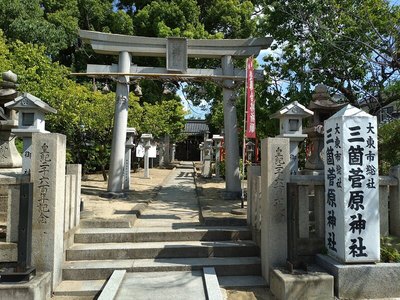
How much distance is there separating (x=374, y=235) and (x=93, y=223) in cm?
512

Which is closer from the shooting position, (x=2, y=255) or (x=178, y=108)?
(x=2, y=255)

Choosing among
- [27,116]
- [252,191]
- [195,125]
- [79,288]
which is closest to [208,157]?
[252,191]

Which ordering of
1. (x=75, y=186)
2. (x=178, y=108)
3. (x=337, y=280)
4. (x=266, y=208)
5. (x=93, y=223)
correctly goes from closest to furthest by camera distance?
(x=337, y=280) < (x=266, y=208) < (x=75, y=186) < (x=93, y=223) < (x=178, y=108)

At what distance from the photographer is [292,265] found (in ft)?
16.5

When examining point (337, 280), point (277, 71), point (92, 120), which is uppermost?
point (277, 71)

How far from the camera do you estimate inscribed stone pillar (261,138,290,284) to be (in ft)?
17.6

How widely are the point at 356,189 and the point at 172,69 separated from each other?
23.5 feet

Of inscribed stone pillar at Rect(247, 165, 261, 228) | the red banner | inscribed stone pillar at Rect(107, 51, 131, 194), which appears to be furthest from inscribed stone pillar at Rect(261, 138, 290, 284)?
inscribed stone pillar at Rect(107, 51, 131, 194)

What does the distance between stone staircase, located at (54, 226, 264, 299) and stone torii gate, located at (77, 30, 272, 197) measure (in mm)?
4154

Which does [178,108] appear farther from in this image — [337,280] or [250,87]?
[337,280]

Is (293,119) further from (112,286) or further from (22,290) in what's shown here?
(22,290)

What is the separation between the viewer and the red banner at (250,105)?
31.0ft

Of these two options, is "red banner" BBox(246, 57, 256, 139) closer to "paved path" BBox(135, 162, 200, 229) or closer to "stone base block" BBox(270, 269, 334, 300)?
"paved path" BBox(135, 162, 200, 229)

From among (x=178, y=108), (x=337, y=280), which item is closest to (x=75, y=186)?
(x=337, y=280)
